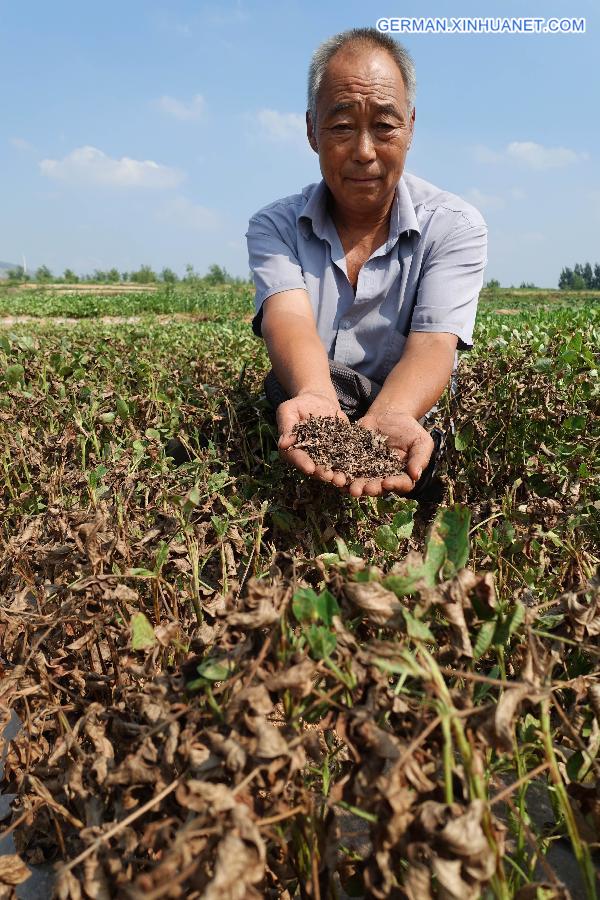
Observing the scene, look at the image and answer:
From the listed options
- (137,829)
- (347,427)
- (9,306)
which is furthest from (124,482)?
(9,306)

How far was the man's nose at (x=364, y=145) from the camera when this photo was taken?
8.31 feet

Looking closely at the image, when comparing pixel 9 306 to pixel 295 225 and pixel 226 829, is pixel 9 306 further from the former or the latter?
pixel 226 829

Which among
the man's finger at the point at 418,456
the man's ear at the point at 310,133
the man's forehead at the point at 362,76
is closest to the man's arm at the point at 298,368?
the man's finger at the point at 418,456

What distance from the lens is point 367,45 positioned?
8.20ft

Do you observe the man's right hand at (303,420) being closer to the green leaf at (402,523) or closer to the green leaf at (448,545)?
the green leaf at (402,523)

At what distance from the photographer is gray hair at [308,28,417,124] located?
2.53 meters

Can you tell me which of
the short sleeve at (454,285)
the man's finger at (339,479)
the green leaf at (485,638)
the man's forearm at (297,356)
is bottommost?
the man's finger at (339,479)

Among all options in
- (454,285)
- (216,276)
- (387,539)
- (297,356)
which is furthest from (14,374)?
(216,276)

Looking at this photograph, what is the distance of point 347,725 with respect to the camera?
0.83m

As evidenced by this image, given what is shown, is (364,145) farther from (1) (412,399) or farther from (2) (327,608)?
(2) (327,608)

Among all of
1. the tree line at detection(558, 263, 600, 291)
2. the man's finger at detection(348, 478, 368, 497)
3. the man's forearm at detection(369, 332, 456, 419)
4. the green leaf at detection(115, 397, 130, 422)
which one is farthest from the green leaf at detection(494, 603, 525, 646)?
the tree line at detection(558, 263, 600, 291)

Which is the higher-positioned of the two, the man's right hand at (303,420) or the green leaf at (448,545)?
the green leaf at (448,545)

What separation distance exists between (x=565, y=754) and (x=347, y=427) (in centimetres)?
115

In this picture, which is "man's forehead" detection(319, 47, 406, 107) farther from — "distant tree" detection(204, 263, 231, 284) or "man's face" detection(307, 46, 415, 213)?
"distant tree" detection(204, 263, 231, 284)
